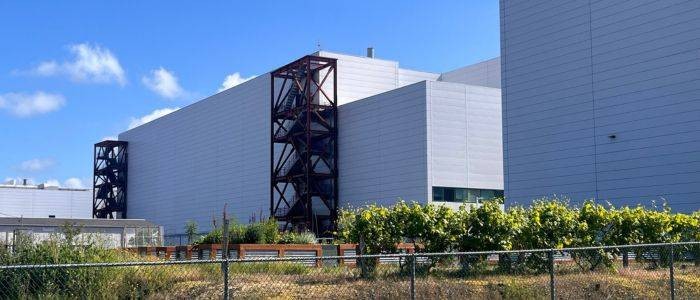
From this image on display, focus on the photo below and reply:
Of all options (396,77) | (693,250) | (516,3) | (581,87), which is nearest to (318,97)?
(396,77)

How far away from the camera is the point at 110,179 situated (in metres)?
102

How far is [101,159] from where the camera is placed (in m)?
103

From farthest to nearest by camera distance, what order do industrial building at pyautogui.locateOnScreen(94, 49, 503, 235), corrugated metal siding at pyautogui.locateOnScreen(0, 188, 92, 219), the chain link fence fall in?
corrugated metal siding at pyautogui.locateOnScreen(0, 188, 92, 219) → industrial building at pyautogui.locateOnScreen(94, 49, 503, 235) → the chain link fence

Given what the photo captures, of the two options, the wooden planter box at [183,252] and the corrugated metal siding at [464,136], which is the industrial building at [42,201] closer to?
the corrugated metal siding at [464,136]

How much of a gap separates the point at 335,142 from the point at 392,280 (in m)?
45.3

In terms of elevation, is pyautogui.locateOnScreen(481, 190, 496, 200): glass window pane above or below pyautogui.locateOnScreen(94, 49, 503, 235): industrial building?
below

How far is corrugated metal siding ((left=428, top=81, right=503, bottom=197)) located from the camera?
5331cm

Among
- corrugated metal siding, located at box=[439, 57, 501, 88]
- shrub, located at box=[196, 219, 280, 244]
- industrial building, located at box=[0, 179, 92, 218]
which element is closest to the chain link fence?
shrub, located at box=[196, 219, 280, 244]

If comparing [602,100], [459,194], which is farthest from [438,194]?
[602,100]

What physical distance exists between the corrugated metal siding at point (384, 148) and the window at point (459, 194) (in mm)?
1194

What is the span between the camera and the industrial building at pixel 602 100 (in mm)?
39250

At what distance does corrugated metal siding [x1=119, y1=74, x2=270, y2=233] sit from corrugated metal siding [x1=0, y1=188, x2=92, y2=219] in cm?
2701

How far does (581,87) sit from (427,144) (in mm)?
12073

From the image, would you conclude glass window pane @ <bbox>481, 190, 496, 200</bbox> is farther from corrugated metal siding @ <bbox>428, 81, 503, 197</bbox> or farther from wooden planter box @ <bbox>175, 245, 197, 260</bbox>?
wooden planter box @ <bbox>175, 245, 197, 260</bbox>
